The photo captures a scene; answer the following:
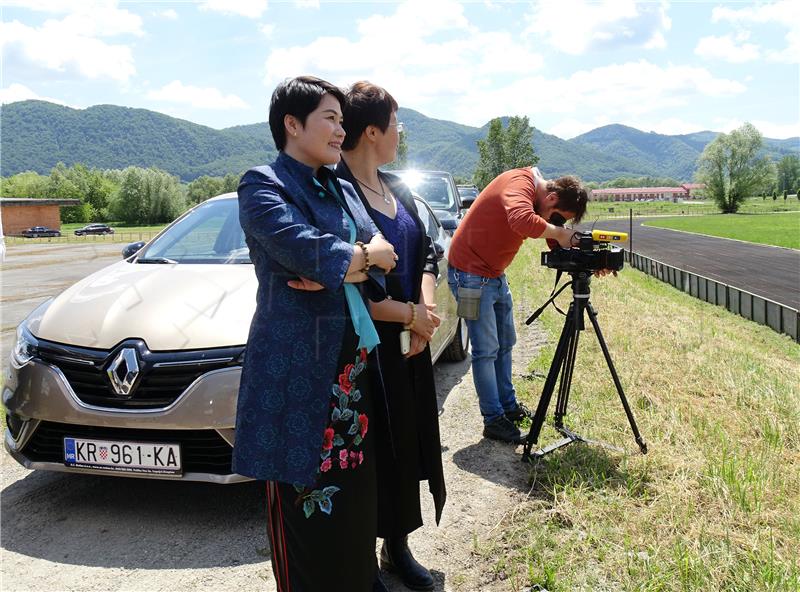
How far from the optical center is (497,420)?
4.33 m

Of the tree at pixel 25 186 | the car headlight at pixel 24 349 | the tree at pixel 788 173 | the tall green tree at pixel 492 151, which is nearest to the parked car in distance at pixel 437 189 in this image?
the car headlight at pixel 24 349

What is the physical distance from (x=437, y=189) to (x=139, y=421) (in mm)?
7761

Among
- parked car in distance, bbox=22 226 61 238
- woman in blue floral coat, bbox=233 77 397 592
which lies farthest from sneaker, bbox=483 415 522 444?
parked car in distance, bbox=22 226 61 238

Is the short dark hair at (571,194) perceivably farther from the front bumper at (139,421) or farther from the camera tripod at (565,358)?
the front bumper at (139,421)

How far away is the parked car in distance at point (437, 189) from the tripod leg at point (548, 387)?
5.69 m

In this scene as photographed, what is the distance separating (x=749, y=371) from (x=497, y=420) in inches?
111

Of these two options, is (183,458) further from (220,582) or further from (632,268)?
(632,268)

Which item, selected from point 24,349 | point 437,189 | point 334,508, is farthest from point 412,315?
point 437,189

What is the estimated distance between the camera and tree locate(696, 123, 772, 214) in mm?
95806

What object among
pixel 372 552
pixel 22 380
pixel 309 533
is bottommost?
pixel 372 552

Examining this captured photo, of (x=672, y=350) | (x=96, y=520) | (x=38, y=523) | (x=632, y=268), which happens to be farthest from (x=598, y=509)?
(x=632, y=268)

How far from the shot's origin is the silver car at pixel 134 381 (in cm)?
307

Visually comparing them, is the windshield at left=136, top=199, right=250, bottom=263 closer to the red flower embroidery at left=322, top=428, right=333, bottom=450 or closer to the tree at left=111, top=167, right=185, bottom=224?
the red flower embroidery at left=322, top=428, right=333, bottom=450

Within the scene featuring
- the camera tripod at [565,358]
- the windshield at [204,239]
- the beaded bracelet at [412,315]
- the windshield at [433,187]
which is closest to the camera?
the beaded bracelet at [412,315]
